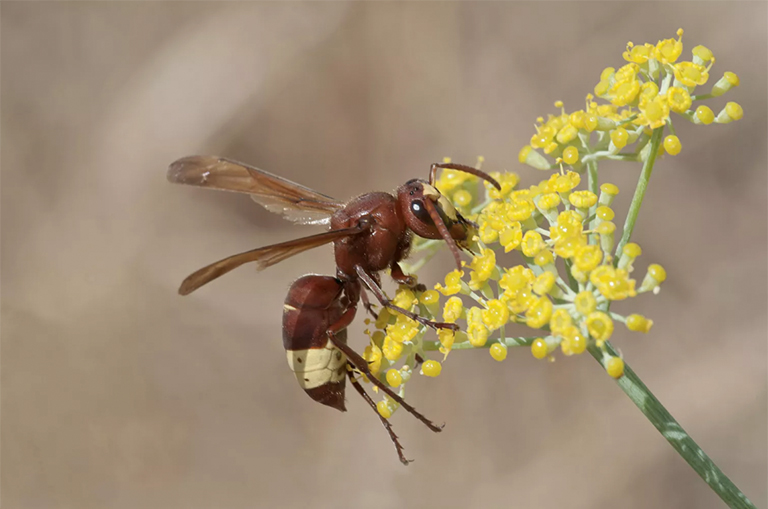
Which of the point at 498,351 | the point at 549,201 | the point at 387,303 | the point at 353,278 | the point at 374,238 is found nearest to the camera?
the point at 498,351

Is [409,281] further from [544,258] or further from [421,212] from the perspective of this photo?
[544,258]

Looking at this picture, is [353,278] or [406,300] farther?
[353,278]

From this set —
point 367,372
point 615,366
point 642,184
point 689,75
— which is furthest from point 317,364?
point 689,75

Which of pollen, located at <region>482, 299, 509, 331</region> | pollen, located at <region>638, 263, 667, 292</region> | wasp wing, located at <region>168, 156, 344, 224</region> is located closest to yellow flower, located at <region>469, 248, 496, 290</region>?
pollen, located at <region>482, 299, 509, 331</region>

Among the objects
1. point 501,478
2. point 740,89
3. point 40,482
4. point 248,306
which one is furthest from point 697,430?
point 40,482

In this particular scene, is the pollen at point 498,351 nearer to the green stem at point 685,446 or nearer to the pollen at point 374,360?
the green stem at point 685,446

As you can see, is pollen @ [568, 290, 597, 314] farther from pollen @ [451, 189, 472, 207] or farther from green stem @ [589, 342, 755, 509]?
pollen @ [451, 189, 472, 207]

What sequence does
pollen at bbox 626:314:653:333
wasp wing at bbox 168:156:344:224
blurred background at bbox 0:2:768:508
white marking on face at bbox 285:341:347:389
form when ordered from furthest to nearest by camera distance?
blurred background at bbox 0:2:768:508 < wasp wing at bbox 168:156:344:224 < white marking on face at bbox 285:341:347:389 < pollen at bbox 626:314:653:333
